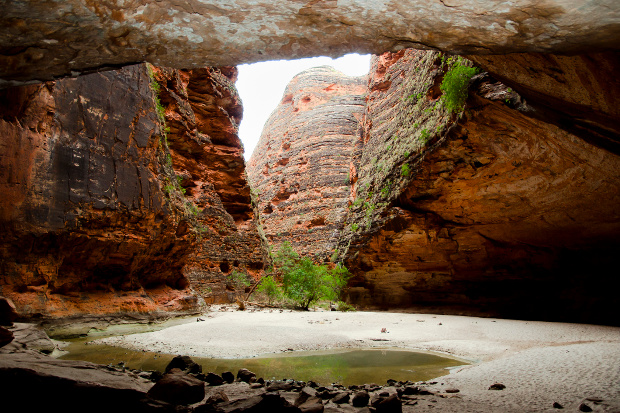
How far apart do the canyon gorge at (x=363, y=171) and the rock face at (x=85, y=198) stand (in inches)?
1.3

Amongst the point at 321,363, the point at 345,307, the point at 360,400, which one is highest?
the point at 360,400

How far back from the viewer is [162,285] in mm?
9500

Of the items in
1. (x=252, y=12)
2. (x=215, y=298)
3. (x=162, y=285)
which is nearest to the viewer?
(x=252, y=12)

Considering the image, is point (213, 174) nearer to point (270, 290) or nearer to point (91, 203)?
point (270, 290)

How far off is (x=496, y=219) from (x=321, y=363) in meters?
6.75

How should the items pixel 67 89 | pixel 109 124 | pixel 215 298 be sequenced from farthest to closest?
pixel 215 298 < pixel 109 124 < pixel 67 89

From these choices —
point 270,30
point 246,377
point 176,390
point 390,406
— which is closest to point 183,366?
point 246,377

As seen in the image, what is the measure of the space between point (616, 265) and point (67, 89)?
12.0m

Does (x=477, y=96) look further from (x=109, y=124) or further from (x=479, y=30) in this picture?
(x=109, y=124)

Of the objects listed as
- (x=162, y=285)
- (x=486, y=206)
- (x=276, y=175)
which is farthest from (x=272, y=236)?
(x=486, y=206)

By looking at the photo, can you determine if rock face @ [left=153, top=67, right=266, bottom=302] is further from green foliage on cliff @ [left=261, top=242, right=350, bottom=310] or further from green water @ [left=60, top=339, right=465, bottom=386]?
green water @ [left=60, top=339, right=465, bottom=386]

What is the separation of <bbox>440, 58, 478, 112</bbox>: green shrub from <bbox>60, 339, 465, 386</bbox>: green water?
16.3 ft

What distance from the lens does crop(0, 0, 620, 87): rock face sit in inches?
76.1

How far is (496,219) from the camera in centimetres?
887
